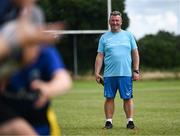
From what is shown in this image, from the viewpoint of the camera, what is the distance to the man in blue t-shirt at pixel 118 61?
12.0 meters

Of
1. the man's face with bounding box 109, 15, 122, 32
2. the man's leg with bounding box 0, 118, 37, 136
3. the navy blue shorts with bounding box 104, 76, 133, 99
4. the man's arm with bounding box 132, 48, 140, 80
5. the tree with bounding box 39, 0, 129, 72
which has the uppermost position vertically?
the man's leg with bounding box 0, 118, 37, 136

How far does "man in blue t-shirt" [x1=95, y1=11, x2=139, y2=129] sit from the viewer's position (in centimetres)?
1196

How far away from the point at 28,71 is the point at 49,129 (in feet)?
1.82

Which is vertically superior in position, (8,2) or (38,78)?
(8,2)

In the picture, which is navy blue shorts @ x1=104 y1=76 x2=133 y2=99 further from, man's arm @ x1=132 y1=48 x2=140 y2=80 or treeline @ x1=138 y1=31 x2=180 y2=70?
treeline @ x1=138 y1=31 x2=180 y2=70

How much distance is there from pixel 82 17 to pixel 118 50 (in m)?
57.6

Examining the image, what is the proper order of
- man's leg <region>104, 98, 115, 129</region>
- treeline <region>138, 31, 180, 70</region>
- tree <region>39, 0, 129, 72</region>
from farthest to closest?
treeline <region>138, 31, 180, 70</region>
tree <region>39, 0, 129, 72</region>
man's leg <region>104, 98, 115, 129</region>

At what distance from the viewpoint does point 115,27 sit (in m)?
12.0

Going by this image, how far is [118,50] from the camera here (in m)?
12.0

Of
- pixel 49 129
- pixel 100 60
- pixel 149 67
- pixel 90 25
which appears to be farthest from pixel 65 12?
pixel 49 129

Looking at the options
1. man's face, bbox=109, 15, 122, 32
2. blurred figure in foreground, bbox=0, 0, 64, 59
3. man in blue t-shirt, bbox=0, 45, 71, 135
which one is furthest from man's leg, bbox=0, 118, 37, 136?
man's face, bbox=109, 15, 122, 32

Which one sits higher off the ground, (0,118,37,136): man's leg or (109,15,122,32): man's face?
(0,118,37,136): man's leg

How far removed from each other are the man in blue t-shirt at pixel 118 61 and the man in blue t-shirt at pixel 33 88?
7.33 metres

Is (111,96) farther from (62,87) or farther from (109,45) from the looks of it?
(62,87)
